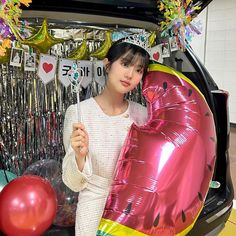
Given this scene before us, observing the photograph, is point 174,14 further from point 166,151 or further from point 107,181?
point 107,181

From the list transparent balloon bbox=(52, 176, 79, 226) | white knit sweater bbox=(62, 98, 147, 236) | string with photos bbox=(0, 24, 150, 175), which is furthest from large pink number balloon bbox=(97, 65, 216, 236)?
string with photos bbox=(0, 24, 150, 175)

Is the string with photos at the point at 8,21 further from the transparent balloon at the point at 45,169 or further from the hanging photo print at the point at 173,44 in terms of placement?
the hanging photo print at the point at 173,44

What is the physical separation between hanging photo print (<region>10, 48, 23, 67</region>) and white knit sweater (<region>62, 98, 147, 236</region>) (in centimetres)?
29

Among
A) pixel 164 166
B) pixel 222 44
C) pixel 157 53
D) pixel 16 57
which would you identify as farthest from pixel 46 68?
pixel 222 44

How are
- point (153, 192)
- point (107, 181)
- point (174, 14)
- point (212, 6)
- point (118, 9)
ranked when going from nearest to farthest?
point (153, 192) → point (107, 181) → point (174, 14) → point (118, 9) → point (212, 6)

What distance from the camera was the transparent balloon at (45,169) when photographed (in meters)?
1.45

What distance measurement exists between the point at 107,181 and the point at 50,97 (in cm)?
50

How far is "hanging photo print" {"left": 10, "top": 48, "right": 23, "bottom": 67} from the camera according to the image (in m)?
1.33

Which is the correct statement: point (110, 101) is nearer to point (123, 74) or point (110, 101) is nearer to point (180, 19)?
point (123, 74)

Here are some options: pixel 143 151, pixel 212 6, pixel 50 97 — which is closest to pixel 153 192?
pixel 143 151

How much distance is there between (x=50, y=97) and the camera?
5.13 feet

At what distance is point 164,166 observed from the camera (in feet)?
3.90

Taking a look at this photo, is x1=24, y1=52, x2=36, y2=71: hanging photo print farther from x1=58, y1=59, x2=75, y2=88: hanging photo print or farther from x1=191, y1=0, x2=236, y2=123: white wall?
x1=191, y1=0, x2=236, y2=123: white wall

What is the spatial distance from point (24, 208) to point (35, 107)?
54 centimetres
